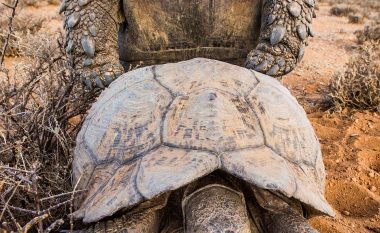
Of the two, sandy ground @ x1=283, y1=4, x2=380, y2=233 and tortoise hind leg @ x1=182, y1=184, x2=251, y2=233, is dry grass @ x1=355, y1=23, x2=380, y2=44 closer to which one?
sandy ground @ x1=283, y1=4, x2=380, y2=233

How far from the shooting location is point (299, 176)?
1.93m

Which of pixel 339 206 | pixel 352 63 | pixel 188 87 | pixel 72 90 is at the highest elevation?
pixel 188 87

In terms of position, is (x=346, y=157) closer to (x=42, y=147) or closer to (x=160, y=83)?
(x=160, y=83)

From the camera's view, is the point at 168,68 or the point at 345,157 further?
the point at 345,157

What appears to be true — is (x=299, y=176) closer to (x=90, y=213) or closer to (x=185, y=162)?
(x=185, y=162)

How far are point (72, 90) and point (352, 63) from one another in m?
2.84

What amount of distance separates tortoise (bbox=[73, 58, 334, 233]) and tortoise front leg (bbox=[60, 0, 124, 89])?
3.05 ft

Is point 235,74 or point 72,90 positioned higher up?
point 235,74

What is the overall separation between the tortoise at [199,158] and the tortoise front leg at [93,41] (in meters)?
0.93

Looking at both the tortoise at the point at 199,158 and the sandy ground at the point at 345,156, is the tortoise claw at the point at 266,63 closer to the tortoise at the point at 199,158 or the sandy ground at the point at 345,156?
the sandy ground at the point at 345,156

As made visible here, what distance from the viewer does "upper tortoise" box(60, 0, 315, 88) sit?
3.18 metres

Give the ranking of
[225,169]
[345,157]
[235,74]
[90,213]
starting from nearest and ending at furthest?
[225,169] < [90,213] < [235,74] < [345,157]

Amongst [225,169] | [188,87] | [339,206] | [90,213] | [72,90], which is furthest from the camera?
[72,90]

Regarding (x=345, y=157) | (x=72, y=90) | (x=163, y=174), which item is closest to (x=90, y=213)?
(x=163, y=174)
